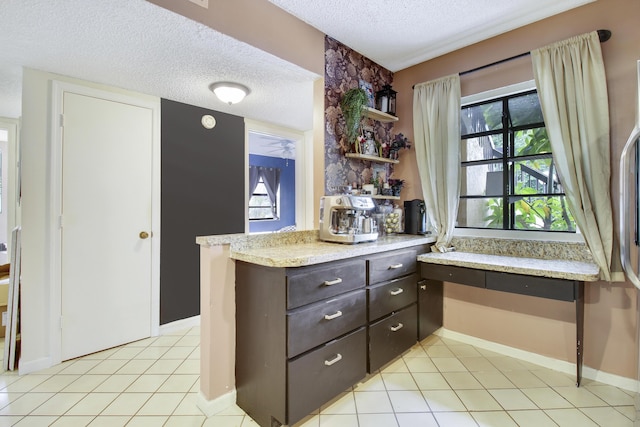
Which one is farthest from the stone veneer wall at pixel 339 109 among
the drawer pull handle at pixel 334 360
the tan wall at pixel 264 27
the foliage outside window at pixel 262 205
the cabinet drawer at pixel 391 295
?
the foliage outside window at pixel 262 205

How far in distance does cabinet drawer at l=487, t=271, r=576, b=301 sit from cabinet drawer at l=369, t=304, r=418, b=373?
0.63 meters

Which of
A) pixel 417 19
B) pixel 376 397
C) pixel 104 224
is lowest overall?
pixel 376 397

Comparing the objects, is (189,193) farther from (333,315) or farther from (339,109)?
(333,315)

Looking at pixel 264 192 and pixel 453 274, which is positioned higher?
pixel 264 192

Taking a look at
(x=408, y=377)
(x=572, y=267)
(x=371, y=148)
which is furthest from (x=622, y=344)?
(x=371, y=148)

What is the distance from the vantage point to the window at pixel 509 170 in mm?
2285

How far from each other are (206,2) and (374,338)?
2.32 meters

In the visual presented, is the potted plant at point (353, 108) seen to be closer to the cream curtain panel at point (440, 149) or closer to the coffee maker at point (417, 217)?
the cream curtain panel at point (440, 149)

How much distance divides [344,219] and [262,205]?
4.31m

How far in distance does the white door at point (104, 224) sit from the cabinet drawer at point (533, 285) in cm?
292

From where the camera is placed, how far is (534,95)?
233 centimetres

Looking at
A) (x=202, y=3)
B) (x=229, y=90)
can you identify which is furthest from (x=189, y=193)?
(x=202, y=3)

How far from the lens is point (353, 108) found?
7.68ft

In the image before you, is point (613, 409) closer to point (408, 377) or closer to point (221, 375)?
point (408, 377)
